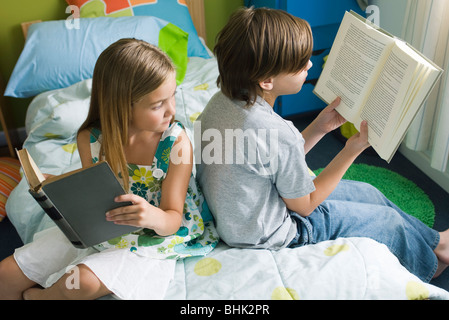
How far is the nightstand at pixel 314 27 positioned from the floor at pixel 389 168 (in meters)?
0.13

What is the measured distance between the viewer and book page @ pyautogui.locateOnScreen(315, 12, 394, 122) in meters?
0.98

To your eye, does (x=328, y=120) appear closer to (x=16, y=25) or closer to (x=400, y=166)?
(x=400, y=166)

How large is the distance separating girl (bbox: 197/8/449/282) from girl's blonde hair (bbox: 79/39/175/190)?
6.0 inches

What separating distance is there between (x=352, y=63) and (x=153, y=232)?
2.07ft

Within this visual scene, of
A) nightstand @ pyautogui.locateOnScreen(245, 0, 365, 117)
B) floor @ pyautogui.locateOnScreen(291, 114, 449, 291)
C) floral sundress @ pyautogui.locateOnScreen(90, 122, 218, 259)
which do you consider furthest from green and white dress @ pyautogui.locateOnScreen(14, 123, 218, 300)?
nightstand @ pyautogui.locateOnScreen(245, 0, 365, 117)

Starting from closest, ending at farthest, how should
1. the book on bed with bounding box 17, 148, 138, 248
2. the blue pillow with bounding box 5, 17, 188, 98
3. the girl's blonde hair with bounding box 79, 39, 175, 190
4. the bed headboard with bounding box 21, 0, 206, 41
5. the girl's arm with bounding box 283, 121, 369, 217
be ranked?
the book on bed with bounding box 17, 148, 138, 248, the girl's blonde hair with bounding box 79, 39, 175, 190, the girl's arm with bounding box 283, 121, 369, 217, the blue pillow with bounding box 5, 17, 188, 98, the bed headboard with bounding box 21, 0, 206, 41

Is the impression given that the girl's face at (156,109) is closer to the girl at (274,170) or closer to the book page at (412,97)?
the girl at (274,170)

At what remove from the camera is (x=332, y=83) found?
44.4 inches

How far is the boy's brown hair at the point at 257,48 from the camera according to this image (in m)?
0.91

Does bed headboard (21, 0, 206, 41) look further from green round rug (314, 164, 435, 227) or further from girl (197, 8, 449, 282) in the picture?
girl (197, 8, 449, 282)
